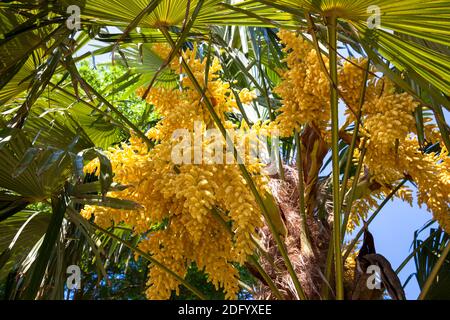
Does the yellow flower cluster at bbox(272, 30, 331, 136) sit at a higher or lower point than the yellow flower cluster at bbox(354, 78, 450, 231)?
higher

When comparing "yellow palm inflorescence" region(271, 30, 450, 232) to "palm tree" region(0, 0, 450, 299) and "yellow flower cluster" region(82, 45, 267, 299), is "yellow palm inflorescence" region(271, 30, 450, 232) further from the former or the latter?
"yellow flower cluster" region(82, 45, 267, 299)

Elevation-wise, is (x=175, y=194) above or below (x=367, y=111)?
below

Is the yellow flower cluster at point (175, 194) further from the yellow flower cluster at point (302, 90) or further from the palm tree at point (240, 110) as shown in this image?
the yellow flower cluster at point (302, 90)

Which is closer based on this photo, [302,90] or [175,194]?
[175,194]

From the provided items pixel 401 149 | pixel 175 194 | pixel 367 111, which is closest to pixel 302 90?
pixel 367 111

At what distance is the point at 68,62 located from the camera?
1904 millimetres

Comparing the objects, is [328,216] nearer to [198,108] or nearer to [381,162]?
[381,162]

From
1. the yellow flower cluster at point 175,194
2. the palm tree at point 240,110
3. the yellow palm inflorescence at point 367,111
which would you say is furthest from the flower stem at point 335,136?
the yellow flower cluster at point 175,194

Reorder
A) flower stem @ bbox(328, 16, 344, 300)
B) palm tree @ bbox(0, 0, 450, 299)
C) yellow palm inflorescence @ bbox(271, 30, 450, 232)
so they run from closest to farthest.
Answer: palm tree @ bbox(0, 0, 450, 299) < flower stem @ bbox(328, 16, 344, 300) < yellow palm inflorescence @ bbox(271, 30, 450, 232)

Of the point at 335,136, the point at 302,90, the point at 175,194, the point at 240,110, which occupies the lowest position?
the point at 175,194

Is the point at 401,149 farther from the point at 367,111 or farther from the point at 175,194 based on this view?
the point at 175,194

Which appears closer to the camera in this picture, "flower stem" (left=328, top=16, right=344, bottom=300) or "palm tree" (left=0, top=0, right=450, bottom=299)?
"palm tree" (left=0, top=0, right=450, bottom=299)

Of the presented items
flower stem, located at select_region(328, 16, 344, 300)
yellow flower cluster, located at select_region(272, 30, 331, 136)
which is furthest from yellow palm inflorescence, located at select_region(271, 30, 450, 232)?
flower stem, located at select_region(328, 16, 344, 300)

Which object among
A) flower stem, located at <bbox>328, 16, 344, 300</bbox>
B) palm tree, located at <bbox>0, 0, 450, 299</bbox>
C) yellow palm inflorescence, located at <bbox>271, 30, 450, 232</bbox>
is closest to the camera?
palm tree, located at <bbox>0, 0, 450, 299</bbox>
